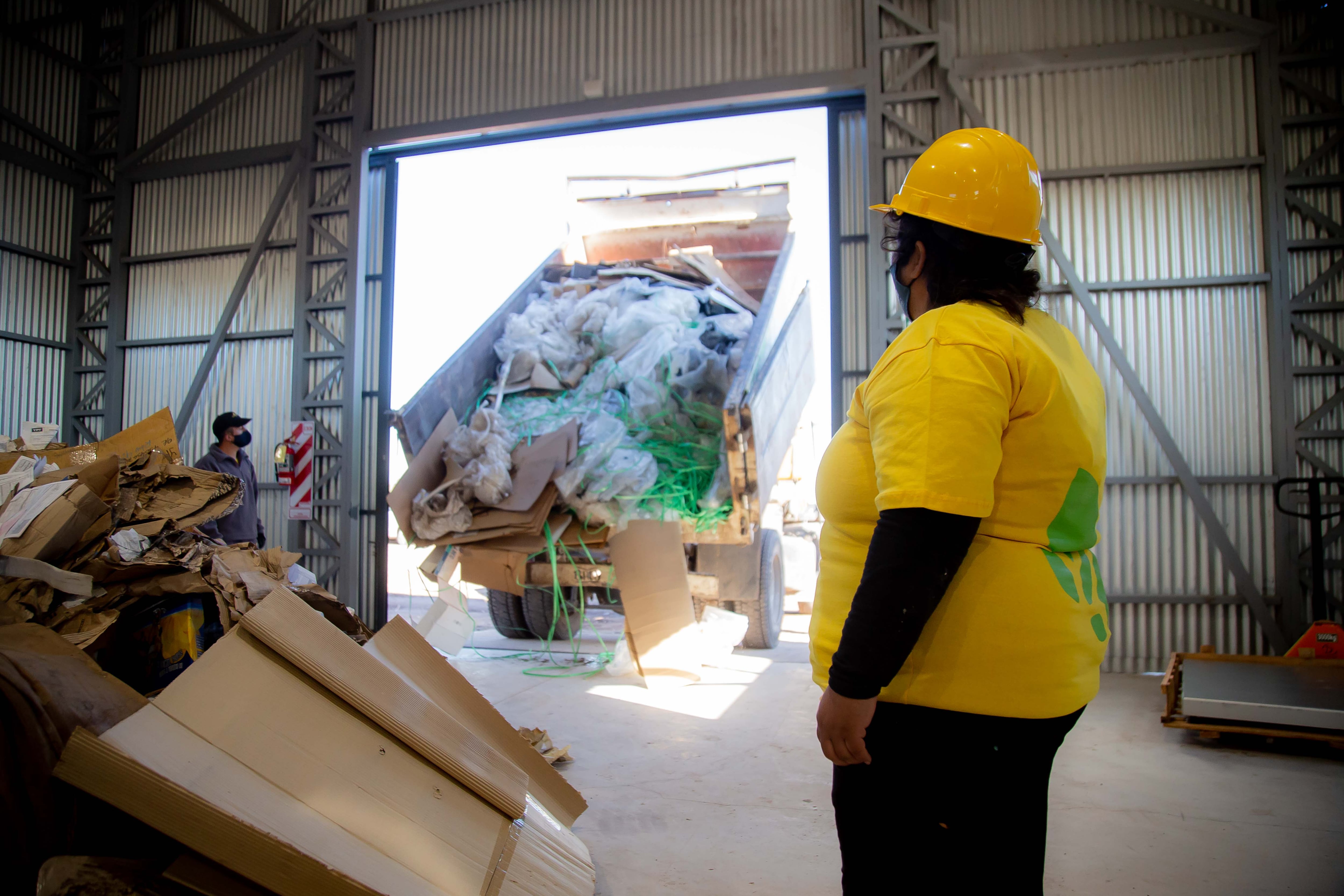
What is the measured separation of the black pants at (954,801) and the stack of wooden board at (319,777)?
978mm

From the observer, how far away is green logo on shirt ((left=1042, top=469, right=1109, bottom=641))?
1.16m

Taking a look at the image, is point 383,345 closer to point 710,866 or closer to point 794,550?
point 794,550

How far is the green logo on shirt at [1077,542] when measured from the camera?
116 cm

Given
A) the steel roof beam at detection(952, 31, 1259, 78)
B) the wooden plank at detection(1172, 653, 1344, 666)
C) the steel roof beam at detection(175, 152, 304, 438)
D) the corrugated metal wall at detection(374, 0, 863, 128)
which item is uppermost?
the corrugated metal wall at detection(374, 0, 863, 128)

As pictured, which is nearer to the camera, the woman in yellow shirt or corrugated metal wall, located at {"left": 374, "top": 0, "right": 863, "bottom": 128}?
the woman in yellow shirt

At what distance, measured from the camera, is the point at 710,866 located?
2424mm

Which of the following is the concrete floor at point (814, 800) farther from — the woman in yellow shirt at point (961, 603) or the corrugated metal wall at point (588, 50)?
the corrugated metal wall at point (588, 50)

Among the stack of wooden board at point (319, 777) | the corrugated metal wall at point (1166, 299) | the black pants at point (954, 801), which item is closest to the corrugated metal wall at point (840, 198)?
Answer: the corrugated metal wall at point (1166, 299)

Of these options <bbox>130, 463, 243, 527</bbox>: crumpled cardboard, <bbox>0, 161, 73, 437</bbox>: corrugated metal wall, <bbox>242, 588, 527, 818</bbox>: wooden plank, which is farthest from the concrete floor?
<bbox>0, 161, 73, 437</bbox>: corrugated metal wall

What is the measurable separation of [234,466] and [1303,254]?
23.1 ft

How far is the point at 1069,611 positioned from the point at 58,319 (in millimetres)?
9665

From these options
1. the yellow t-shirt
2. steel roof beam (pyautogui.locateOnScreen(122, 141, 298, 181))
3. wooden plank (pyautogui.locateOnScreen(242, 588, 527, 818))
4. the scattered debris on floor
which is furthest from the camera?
steel roof beam (pyautogui.locateOnScreen(122, 141, 298, 181))

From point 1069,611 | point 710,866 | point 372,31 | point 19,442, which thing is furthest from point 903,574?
point 372,31

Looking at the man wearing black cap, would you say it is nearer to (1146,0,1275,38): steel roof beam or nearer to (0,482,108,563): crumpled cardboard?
(0,482,108,563): crumpled cardboard
